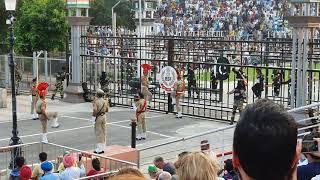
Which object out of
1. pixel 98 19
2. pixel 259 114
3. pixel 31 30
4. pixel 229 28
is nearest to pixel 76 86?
pixel 31 30

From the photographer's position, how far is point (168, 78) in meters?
20.7

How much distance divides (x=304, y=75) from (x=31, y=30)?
21076mm

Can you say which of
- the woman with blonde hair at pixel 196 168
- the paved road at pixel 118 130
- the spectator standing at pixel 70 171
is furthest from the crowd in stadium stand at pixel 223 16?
the woman with blonde hair at pixel 196 168

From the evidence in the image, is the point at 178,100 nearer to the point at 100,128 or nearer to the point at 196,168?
the point at 100,128

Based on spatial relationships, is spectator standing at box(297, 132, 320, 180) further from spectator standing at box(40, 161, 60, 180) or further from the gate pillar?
the gate pillar

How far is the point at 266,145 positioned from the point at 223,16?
5702cm

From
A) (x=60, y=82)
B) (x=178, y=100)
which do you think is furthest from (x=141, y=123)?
(x=60, y=82)

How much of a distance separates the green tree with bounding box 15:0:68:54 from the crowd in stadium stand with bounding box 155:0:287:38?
57.8 feet

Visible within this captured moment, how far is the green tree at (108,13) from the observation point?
51.2 meters

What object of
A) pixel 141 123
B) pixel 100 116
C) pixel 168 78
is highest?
pixel 168 78

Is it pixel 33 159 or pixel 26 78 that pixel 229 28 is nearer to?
pixel 26 78

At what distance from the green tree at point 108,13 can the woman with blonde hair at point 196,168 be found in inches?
1804

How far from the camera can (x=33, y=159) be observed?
13547 millimetres

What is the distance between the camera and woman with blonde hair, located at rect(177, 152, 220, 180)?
160 inches
